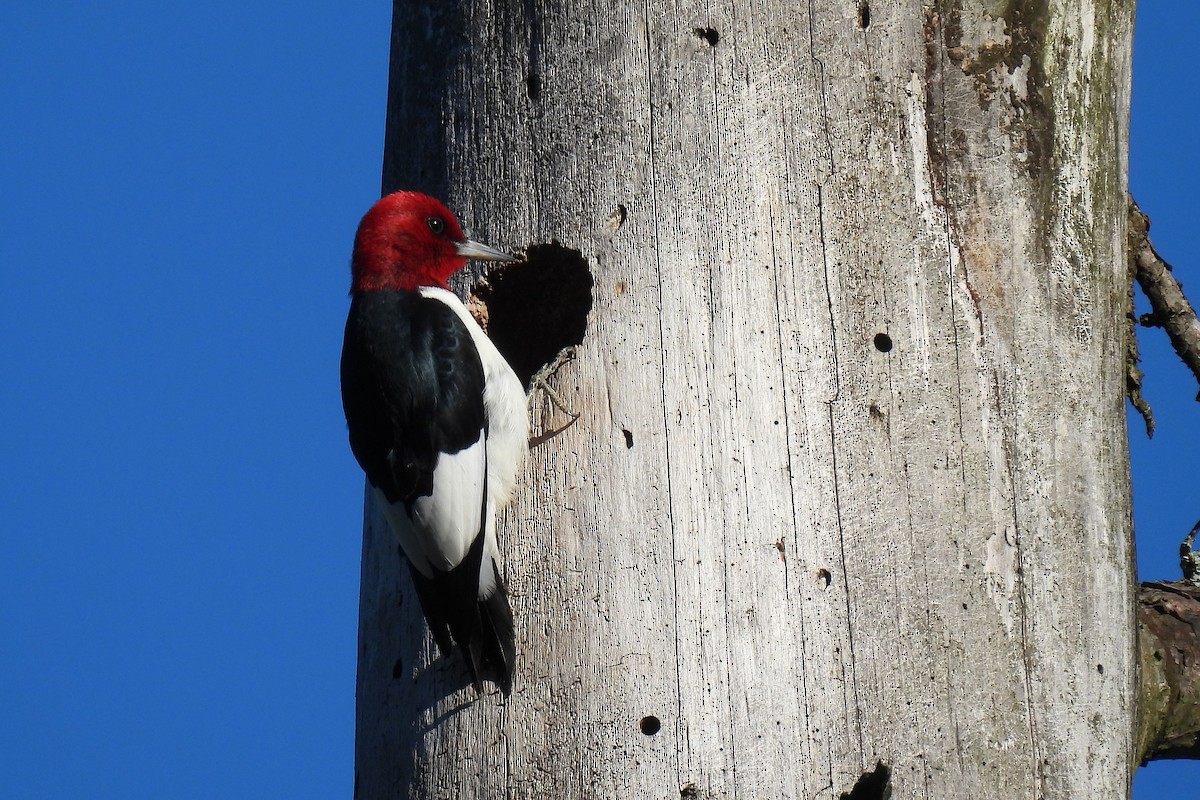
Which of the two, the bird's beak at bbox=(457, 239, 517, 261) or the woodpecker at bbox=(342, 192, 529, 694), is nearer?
the woodpecker at bbox=(342, 192, 529, 694)

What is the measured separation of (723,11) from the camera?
309 centimetres

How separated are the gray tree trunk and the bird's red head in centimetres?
13

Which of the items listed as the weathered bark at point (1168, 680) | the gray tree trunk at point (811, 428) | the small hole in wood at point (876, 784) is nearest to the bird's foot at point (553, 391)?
the gray tree trunk at point (811, 428)

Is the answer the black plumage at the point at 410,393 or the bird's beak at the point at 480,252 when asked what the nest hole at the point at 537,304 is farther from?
the black plumage at the point at 410,393

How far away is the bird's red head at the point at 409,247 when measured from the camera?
328cm

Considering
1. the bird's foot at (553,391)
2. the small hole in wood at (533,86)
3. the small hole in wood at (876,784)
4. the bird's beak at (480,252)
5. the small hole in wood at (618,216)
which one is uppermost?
the small hole in wood at (533,86)

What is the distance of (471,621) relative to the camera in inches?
110

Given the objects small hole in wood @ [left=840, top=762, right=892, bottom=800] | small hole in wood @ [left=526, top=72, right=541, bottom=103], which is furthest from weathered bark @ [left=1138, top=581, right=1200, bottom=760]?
small hole in wood @ [left=526, top=72, right=541, bottom=103]

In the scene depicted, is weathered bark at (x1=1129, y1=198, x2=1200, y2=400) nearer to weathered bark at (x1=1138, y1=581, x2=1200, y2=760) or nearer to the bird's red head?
weathered bark at (x1=1138, y1=581, x2=1200, y2=760)

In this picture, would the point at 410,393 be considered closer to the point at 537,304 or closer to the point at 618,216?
the point at 537,304

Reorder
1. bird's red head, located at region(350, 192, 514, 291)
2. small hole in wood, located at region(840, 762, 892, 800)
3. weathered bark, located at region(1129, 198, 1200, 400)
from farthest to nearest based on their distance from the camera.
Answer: weathered bark, located at region(1129, 198, 1200, 400) → bird's red head, located at region(350, 192, 514, 291) → small hole in wood, located at region(840, 762, 892, 800)

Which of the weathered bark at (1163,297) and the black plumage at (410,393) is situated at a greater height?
the weathered bark at (1163,297)

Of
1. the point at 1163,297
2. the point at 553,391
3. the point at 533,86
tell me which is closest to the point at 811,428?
the point at 553,391

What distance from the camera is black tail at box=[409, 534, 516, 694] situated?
110 inches
